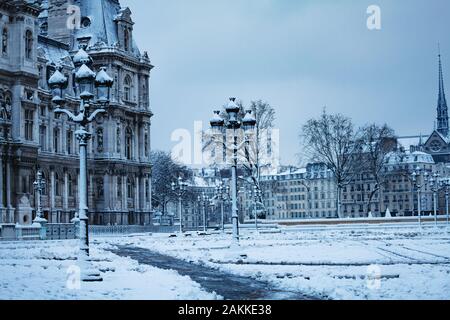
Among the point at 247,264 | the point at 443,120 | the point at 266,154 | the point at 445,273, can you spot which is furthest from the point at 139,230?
the point at 445,273

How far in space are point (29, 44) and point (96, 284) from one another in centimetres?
3228

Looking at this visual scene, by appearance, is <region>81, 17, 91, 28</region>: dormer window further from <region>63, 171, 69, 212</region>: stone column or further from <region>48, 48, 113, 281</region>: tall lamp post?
<region>48, 48, 113, 281</region>: tall lamp post

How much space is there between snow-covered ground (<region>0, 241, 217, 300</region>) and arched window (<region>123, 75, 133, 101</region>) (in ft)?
138

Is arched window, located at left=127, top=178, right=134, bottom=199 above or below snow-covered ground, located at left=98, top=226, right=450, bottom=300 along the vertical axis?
above

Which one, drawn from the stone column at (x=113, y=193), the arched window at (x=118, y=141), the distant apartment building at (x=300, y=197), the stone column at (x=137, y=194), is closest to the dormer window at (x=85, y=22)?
the arched window at (x=118, y=141)

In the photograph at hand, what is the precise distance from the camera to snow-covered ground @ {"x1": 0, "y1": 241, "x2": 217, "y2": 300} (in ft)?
40.8

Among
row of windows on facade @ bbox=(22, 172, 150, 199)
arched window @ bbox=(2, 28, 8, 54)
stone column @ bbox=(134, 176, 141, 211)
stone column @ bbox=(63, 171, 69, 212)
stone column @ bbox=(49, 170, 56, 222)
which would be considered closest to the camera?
arched window @ bbox=(2, 28, 8, 54)

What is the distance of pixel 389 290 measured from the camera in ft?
42.3

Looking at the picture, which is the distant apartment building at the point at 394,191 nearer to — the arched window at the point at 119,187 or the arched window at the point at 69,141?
the arched window at the point at 119,187

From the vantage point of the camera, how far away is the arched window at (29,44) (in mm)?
44106

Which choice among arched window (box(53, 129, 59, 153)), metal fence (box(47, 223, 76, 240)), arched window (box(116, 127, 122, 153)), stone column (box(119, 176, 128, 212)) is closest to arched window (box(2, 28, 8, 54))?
metal fence (box(47, 223, 76, 240))

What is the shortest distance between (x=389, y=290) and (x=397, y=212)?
78501mm

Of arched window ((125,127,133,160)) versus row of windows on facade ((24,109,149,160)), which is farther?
arched window ((125,127,133,160))
